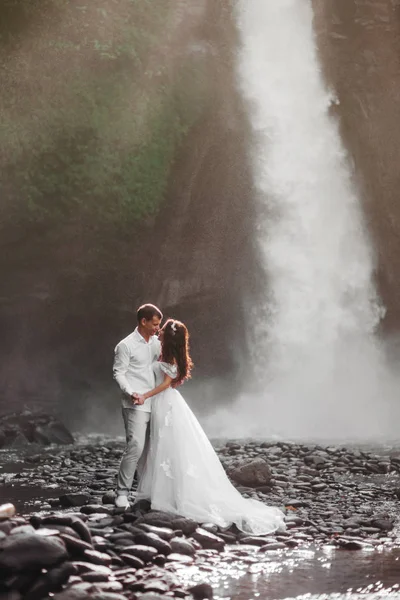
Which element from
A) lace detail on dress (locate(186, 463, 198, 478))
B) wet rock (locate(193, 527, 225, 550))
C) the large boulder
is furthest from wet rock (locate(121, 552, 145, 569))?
the large boulder

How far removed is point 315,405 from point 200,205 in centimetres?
734

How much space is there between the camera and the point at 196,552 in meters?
5.70

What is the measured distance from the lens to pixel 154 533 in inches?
230

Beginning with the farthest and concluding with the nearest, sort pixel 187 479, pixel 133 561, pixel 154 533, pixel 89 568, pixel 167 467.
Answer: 1. pixel 167 467
2. pixel 187 479
3. pixel 154 533
4. pixel 133 561
5. pixel 89 568

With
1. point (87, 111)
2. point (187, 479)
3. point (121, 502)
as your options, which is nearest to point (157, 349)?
point (187, 479)

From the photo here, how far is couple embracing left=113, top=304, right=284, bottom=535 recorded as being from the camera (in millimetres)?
6625

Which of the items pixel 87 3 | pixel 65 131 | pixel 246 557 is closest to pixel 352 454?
pixel 246 557

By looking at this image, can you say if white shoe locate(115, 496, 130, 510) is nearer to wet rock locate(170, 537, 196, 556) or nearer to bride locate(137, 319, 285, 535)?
bride locate(137, 319, 285, 535)

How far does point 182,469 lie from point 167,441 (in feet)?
1.06

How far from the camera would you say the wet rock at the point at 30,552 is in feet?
15.2

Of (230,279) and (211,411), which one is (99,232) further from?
(211,411)

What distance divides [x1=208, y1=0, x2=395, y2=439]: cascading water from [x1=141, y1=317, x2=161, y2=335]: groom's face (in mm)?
14573

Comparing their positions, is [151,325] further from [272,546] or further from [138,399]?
[272,546]

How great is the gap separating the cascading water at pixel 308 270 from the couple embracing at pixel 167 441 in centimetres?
1451
